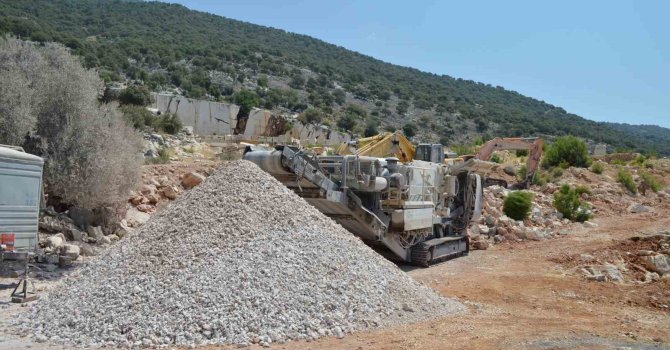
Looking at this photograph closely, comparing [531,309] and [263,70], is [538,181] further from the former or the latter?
[263,70]

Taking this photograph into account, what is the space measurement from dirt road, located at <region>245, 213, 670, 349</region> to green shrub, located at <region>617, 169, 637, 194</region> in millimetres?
13350

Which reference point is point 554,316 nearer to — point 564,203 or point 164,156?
point 564,203

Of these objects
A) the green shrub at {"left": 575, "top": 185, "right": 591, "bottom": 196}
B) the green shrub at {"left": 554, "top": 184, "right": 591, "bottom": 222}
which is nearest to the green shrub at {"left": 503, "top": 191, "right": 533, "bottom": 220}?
the green shrub at {"left": 554, "top": 184, "right": 591, "bottom": 222}

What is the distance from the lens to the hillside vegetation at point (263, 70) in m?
47.4

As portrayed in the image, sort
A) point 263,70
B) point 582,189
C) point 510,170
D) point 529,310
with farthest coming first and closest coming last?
point 263,70 → point 510,170 → point 582,189 → point 529,310

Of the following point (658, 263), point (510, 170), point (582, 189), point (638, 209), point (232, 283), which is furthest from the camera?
point (510, 170)

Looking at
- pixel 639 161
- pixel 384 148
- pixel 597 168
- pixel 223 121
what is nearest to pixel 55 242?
pixel 384 148

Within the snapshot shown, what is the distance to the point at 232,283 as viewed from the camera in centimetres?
757

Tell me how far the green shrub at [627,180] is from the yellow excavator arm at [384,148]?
1739 cm

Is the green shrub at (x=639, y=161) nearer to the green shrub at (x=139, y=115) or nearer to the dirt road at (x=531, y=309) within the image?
the dirt road at (x=531, y=309)

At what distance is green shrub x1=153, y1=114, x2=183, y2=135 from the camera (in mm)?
30125

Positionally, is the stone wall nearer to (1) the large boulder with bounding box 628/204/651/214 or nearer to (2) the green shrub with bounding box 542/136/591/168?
(2) the green shrub with bounding box 542/136/591/168

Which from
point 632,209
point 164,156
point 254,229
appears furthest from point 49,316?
point 632,209

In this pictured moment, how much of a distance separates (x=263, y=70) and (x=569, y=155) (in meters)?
31.6
